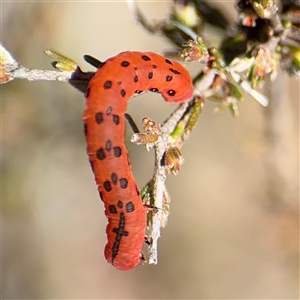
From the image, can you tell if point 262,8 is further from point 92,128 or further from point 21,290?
point 21,290

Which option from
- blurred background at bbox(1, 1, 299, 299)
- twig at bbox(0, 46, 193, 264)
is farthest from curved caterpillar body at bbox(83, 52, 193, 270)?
blurred background at bbox(1, 1, 299, 299)

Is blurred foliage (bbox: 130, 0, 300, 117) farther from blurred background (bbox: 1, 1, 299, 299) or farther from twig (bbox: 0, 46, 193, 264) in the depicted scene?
blurred background (bbox: 1, 1, 299, 299)

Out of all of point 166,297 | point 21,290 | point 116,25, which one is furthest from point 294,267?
Answer: point 116,25

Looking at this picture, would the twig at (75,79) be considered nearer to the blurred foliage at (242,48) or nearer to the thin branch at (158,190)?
the thin branch at (158,190)

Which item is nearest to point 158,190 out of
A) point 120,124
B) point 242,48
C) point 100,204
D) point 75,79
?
point 120,124

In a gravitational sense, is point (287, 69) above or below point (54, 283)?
above

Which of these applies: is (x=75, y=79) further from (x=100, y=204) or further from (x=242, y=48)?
(x=100, y=204)
